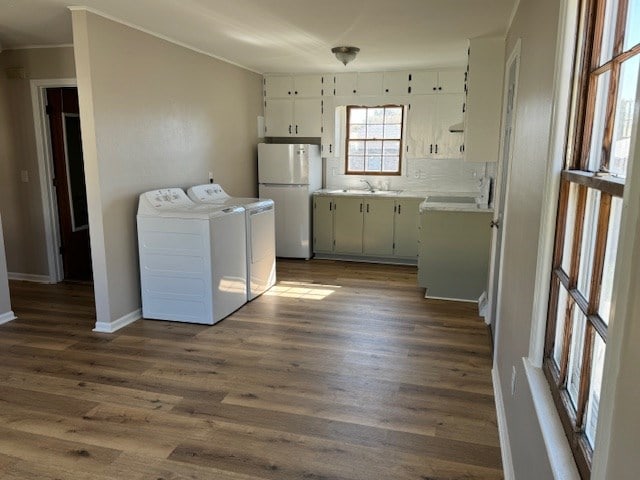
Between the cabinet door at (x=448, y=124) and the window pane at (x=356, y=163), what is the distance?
1080 millimetres

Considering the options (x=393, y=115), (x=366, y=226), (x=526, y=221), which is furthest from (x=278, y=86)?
(x=526, y=221)

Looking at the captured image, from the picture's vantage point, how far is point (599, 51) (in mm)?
1314

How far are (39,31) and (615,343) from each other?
4.83 m

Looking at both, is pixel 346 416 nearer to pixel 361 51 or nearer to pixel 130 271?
pixel 130 271

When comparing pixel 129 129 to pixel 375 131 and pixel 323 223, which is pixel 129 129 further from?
pixel 375 131

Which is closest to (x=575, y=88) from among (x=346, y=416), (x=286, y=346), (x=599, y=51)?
(x=599, y=51)

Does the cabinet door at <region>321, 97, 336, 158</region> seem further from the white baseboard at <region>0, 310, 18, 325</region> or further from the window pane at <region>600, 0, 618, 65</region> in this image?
the window pane at <region>600, 0, 618, 65</region>

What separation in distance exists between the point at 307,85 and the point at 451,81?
5.99ft

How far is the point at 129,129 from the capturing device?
3920mm

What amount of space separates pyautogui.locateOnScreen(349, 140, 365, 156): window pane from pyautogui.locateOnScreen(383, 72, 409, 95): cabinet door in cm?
82

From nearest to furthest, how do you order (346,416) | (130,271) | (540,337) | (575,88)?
(575,88)
(540,337)
(346,416)
(130,271)

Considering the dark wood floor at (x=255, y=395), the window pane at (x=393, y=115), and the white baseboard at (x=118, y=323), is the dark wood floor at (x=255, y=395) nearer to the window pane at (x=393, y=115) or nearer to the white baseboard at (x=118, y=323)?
the white baseboard at (x=118, y=323)

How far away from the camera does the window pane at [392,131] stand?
20.8ft

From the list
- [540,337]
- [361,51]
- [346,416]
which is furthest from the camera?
[361,51]
